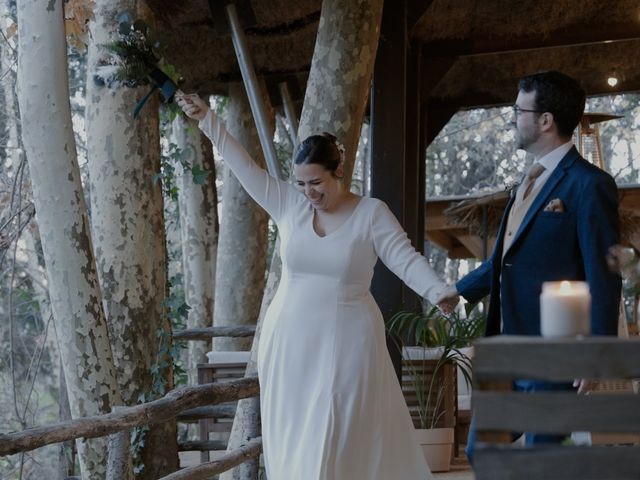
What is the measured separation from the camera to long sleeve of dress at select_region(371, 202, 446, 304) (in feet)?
14.0

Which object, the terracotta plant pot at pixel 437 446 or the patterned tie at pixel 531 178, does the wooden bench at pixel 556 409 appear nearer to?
the patterned tie at pixel 531 178

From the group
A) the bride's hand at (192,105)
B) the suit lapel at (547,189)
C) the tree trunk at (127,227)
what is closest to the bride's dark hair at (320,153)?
the bride's hand at (192,105)

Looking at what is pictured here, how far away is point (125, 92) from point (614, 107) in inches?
881

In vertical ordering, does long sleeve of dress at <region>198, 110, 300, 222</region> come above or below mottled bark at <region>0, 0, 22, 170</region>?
below

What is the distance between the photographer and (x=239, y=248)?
33.5 ft

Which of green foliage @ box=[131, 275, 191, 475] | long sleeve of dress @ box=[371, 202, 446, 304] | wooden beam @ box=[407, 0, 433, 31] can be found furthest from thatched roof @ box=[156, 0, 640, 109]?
long sleeve of dress @ box=[371, 202, 446, 304]

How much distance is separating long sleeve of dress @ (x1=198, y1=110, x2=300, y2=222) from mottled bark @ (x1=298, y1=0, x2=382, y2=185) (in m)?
1.53

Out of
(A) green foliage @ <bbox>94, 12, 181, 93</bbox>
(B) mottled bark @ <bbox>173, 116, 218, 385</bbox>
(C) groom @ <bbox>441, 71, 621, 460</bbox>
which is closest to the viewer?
(C) groom @ <bbox>441, 71, 621, 460</bbox>

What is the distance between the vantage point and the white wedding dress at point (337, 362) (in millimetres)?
4281

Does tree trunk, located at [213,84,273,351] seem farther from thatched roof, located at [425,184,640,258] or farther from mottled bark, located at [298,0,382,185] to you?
mottled bark, located at [298,0,382,185]

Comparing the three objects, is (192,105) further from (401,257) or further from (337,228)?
(401,257)

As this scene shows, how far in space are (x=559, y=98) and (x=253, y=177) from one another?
1.53m

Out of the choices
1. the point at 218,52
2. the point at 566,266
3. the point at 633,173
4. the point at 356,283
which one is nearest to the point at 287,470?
the point at 356,283

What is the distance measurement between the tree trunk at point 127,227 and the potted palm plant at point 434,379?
5.01ft
